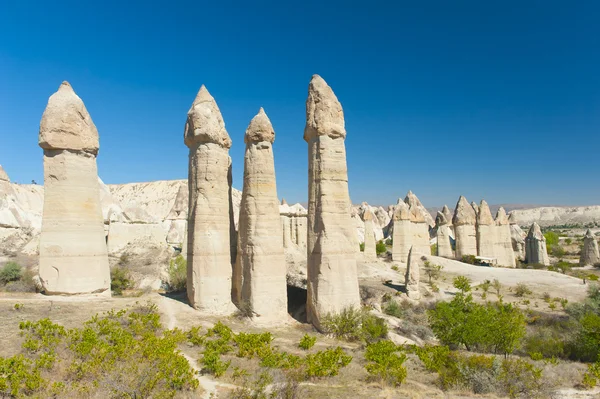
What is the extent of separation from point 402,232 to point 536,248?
13.9m

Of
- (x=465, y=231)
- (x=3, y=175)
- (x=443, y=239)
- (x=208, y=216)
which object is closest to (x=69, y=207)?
(x=208, y=216)

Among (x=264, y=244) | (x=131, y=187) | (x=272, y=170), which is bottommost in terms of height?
(x=264, y=244)

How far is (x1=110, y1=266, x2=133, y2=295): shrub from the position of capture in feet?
66.9

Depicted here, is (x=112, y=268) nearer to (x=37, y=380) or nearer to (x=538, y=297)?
(x=37, y=380)

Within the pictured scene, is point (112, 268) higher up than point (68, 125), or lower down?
lower down

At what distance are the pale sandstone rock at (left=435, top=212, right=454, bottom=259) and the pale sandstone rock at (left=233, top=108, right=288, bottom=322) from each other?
2581cm

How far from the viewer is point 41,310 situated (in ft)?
40.1

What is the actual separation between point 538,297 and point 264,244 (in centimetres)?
1893

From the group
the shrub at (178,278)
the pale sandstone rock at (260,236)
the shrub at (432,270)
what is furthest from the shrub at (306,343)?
the shrub at (432,270)

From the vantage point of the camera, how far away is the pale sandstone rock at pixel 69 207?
13844mm

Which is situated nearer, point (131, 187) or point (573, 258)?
point (573, 258)

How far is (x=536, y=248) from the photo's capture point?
38406mm

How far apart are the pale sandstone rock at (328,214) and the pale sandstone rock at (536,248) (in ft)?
100

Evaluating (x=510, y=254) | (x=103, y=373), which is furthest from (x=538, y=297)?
(x=103, y=373)
